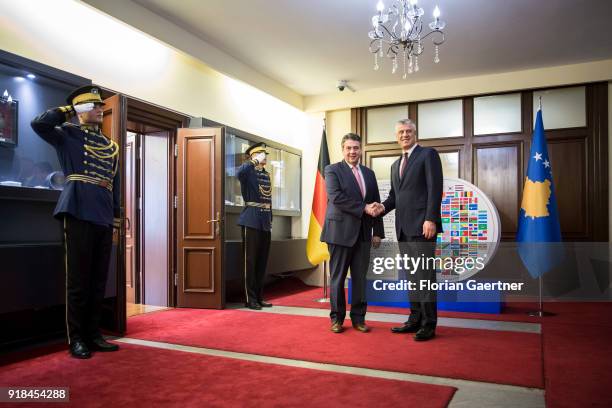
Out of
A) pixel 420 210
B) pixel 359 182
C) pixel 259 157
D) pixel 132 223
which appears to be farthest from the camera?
pixel 132 223

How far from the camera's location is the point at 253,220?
4.92m

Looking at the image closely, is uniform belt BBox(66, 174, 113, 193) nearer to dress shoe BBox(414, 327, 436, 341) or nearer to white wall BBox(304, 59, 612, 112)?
dress shoe BBox(414, 327, 436, 341)

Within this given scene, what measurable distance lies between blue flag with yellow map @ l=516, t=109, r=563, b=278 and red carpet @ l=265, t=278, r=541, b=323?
49 centimetres

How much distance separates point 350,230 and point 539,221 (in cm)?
244

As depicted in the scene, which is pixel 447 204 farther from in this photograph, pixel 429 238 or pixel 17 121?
pixel 17 121

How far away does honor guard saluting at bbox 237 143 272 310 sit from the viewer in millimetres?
4922

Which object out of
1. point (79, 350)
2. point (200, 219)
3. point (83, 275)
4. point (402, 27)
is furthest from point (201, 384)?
point (402, 27)

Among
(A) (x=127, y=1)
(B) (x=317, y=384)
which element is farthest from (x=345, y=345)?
(A) (x=127, y=1)

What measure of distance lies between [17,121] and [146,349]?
74.3 inches

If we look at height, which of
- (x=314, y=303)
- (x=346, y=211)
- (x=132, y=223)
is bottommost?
(x=314, y=303)

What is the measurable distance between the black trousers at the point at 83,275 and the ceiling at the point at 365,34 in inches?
92.1

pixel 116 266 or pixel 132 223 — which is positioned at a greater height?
pixel 132 223

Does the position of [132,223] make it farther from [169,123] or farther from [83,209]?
[83,209]

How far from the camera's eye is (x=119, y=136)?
11.9 ft
